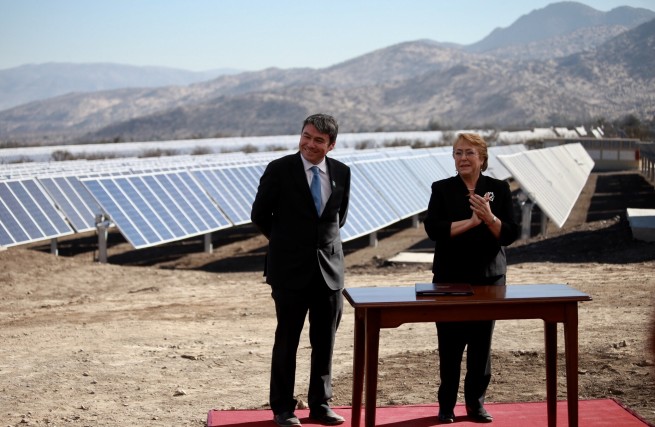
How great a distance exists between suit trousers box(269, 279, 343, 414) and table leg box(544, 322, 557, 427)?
1.10 m

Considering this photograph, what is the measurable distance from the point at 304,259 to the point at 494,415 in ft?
4.65

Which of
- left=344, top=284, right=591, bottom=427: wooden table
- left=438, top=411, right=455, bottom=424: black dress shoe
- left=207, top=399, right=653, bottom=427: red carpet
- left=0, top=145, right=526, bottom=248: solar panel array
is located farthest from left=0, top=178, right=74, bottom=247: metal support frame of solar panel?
left=344, top=284, right=591, bottom=427: wooden table

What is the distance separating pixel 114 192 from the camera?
1636cm

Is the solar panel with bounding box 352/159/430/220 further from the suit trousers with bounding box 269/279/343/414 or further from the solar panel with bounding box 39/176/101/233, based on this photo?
the suit trousers with bounding box 269/279/343/414

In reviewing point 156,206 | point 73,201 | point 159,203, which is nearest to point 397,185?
point 159,203

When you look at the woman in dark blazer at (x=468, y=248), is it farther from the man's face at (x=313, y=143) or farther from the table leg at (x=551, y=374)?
the man's face at (x=313, y=143)

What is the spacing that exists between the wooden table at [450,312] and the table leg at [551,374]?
0.04 ft

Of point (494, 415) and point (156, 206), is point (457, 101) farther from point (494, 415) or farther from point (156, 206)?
point (494, 415)

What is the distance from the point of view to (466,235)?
18.0ft

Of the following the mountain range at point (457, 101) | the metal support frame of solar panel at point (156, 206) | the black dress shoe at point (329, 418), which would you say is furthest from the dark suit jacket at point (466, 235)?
the mountain range at point (457, 101)

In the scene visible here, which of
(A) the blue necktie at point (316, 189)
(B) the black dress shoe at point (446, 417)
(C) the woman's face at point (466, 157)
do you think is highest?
(C) the woman's face at point (466, 157)

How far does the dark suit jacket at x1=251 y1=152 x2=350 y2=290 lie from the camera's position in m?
5.48

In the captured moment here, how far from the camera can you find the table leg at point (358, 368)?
17.3 feet

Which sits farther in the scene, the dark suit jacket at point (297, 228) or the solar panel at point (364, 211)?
the solar panel at point (364, 211)
